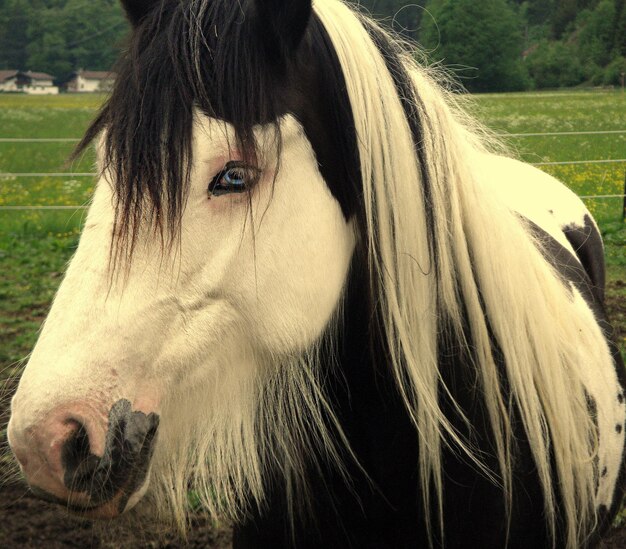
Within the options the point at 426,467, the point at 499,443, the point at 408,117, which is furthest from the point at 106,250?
the point at 499,443

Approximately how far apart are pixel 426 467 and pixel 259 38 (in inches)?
39.1

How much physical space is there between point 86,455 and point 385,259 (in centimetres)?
72

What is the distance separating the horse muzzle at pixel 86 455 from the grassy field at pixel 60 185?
517 mm

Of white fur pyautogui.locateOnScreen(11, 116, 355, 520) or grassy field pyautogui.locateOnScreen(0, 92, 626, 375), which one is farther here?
grassy field pyautogui.locateOnScreen(0, 92, 626, 375)

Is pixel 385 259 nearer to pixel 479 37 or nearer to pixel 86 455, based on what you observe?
pixel 86 455

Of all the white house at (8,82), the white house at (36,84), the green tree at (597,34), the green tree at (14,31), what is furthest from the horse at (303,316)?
the white house at (8,82)

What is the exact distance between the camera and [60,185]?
11.7m

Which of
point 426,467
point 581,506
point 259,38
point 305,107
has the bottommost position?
point 581,506

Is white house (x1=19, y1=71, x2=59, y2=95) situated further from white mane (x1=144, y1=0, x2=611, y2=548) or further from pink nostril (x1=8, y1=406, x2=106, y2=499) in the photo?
pink nostril (x1=8, y1=406, x2=106, y2=499)

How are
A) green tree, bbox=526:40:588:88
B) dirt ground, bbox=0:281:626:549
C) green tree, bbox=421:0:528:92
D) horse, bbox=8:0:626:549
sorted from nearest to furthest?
horse, bbox=8:0:626:549 → dirt ground, bbox=0:281:626:549 → green tree, bbox=421:0:528:92 → green tree, bbox=526:40:588:88

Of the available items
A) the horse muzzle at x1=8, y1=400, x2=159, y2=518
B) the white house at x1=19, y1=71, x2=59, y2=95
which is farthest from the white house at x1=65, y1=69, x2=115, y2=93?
the white house at x1=19, y1=71, x2=59, y2=95

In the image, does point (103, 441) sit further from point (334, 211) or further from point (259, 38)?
point (259, 38)

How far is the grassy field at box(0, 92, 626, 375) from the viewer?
5.89m

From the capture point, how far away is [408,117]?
1.64 m
